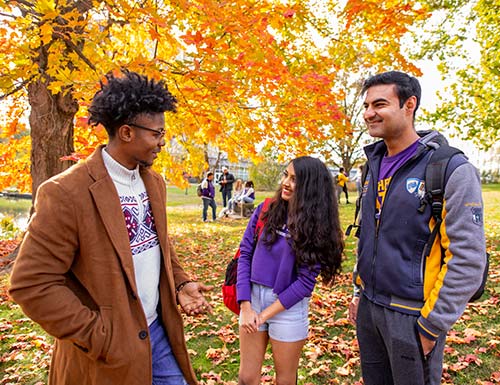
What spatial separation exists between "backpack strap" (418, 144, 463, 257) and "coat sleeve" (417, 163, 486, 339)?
4 cm

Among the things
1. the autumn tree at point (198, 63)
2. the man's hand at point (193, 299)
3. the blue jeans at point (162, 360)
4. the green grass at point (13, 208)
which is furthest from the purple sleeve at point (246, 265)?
the green grass at point (13, 208)

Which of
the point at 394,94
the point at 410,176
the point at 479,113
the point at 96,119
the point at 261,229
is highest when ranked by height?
the point at 479,113

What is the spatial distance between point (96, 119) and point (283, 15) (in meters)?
4.70

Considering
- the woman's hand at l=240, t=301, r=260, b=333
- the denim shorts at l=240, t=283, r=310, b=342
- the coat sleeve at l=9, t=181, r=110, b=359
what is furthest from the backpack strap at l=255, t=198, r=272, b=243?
the coat sleeve at l=9, t=181, r=110, b=359

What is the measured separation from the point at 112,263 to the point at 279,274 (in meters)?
1.17

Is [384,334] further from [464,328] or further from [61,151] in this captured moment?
[61,151]

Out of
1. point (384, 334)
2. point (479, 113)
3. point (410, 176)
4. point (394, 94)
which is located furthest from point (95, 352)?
point (479, 113)

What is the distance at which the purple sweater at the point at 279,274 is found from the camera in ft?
7.65

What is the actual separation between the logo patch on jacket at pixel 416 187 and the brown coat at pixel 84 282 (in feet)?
5.02

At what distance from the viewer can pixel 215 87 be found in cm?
468

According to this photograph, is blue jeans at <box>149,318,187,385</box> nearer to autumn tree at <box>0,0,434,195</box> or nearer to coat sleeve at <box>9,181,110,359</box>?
coat sleeve at <box>9,181,110,359</box>

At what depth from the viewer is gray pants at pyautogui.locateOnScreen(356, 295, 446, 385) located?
6.03ft

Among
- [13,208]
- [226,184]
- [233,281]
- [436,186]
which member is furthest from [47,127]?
[13,208]

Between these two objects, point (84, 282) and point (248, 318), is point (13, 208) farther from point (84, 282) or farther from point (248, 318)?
point (84, 282)
